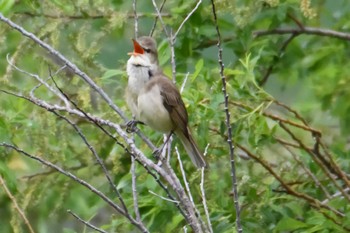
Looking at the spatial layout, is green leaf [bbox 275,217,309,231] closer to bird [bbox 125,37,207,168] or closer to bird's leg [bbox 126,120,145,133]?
bird [bbox 125,37,207,168]

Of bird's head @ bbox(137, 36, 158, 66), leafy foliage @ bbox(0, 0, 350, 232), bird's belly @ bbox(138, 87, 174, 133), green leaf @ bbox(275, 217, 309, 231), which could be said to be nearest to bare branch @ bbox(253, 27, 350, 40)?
leafy foliage @ bbox(0, 0, 350, 232)

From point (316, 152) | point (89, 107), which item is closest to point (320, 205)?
point (316, 152)

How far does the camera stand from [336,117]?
7727mm

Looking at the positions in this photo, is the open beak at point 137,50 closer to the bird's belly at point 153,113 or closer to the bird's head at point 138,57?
the bird's head at point 138,57

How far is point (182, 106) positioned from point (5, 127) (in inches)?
33.7

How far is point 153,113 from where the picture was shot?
246 inches

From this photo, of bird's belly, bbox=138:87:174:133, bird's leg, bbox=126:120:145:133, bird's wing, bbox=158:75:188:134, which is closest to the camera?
bird's leg, bbox=126:120:145:133

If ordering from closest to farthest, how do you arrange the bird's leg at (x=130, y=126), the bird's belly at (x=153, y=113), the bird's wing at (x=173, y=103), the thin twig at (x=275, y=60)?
the bird's leg at (x=130, y=126) → the bird's wing at (x=173, y=103) → the bird's belly at (x=153, y=113) → the thin twig at (x=275, y=60)

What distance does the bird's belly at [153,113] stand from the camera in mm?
6207

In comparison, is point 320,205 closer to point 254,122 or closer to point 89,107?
point 254,122

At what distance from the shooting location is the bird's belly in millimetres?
6207

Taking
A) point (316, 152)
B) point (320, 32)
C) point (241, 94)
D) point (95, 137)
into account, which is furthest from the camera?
point (320, 32)

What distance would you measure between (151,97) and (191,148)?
32 centimetres

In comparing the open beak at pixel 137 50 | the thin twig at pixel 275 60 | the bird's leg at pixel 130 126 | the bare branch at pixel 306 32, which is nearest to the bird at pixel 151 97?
the open beak at pixel 137 50
